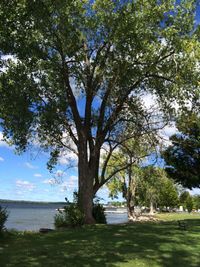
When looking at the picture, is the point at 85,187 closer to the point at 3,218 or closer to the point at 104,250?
the point at 3,218

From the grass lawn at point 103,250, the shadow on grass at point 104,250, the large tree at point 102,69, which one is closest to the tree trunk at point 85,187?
the large tree at point 102,69

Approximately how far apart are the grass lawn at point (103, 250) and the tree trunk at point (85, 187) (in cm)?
585

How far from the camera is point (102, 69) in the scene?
24156 millimetres

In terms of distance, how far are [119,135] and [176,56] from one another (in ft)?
19.3

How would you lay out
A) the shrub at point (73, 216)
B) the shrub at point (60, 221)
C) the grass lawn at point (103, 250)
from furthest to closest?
the shrub at point (60, 221) < the shrub at point (73, 216) < the grass lawn at point (103, 250)

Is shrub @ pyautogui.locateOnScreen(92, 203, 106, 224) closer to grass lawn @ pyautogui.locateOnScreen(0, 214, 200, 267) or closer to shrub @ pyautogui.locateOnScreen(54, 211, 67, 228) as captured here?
shrub @ pyautogui.locateOnScreen(54, 211, 67, 228)

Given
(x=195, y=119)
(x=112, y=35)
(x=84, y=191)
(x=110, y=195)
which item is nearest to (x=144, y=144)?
(x=195, y=119)

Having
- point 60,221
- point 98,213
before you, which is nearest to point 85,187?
point 60,221

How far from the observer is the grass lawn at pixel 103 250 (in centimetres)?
1119

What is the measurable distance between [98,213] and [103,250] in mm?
12469

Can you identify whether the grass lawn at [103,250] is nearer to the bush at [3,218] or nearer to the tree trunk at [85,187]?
the bush at [3,218]

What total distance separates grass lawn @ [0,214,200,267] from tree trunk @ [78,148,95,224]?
5.85 metres

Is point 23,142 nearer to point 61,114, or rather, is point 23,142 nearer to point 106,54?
point 61,114

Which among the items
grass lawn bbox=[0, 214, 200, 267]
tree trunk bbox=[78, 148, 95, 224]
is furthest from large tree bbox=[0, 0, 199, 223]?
grass lawn bbox=[0, 214, 200, 267]
